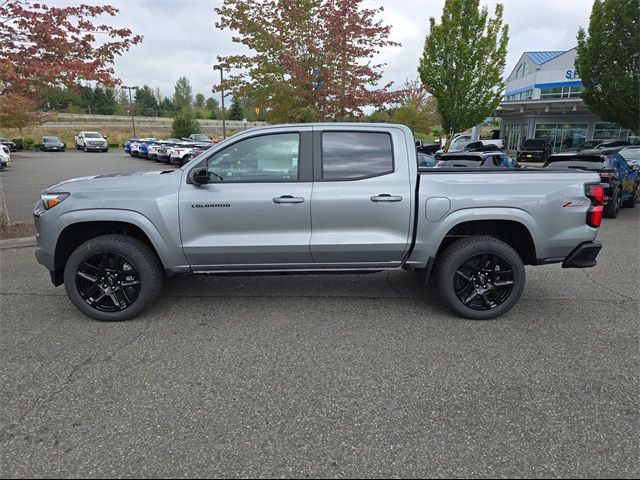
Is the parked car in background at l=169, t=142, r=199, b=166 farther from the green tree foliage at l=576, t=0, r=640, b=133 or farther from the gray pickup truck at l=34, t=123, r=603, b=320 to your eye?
the gray pickup truck at l=34, t=123, r=603, b=320

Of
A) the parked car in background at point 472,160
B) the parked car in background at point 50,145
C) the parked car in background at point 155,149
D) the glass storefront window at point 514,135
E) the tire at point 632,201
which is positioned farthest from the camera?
the parked car in background at point 50,145

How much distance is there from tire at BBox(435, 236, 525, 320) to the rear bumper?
1.63 feet

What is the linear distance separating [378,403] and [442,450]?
0.54m

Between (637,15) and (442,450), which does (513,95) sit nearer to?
(637,15)

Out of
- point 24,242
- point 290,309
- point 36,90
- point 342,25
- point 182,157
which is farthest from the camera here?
point 182,157

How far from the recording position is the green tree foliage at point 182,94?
107m

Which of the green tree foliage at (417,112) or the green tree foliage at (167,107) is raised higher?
the green tree foliage at (167,107)

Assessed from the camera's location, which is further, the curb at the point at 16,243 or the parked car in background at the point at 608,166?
the parked car in background at the point at 608,166

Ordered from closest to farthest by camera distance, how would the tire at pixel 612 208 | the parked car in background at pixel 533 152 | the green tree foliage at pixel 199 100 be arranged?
the tire at pixel 612 208
the parked car in background at pixel 533 152
the green tree foliage at pixel 199 100

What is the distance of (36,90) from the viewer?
7.77 metres

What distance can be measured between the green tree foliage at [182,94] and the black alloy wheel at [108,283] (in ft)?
366

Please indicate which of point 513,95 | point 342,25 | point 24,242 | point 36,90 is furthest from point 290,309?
point 513,95

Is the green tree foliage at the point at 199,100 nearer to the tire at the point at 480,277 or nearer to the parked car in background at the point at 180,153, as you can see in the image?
the parked car in background at the point at 180,153

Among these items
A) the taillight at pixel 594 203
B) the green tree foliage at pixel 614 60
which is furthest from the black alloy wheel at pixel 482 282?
the green tree foliage at pixel 614 60
